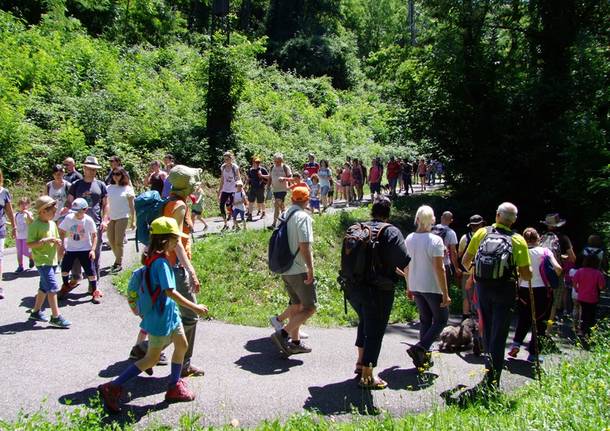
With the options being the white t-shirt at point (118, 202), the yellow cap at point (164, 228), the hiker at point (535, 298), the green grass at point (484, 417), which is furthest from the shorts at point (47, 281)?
the hiker at point (535, 298)

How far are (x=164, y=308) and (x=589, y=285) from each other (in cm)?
666

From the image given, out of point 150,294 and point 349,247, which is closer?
point 150,294

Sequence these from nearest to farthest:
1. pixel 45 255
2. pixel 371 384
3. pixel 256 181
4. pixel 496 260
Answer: pixel 496 260, pixel 371 384, pixel 45 255, pixel 256 181

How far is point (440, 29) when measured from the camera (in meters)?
19.7

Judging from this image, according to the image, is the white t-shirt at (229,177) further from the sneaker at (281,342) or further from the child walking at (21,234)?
the sneaker at (281,342)

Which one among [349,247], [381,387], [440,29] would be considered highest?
[440,29]

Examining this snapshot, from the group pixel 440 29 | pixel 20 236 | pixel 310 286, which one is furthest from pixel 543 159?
pixel 20 236

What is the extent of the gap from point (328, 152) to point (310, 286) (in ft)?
77.2

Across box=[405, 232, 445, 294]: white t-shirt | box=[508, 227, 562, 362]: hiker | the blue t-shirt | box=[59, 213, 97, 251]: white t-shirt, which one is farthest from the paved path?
box=[405, 232, 445, 294]: white t-shirt

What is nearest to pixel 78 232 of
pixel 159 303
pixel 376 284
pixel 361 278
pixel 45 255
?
pixel 45 255

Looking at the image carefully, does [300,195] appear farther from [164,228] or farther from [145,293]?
[145,293]

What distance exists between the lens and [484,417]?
549cm

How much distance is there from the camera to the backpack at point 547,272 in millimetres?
7758

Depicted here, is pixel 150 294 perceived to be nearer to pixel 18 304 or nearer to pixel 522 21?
pixel 18 304
